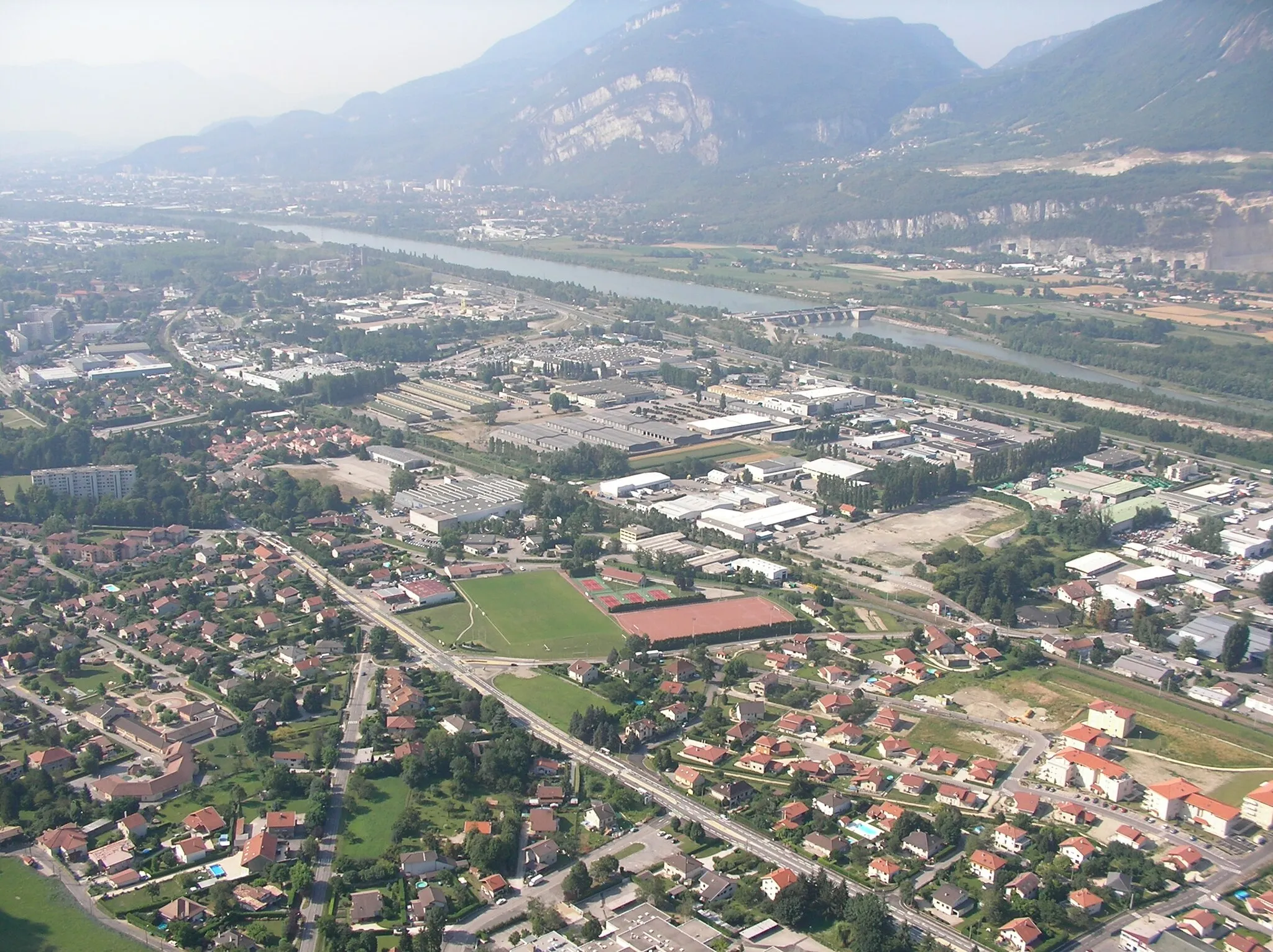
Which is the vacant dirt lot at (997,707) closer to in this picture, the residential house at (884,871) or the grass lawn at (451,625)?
the residential house at (884,871)

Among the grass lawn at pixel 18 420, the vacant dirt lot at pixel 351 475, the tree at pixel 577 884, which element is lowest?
the tree at pixel 577 884

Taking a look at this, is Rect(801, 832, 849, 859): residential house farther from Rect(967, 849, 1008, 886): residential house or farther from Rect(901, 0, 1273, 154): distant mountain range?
Rect(901, 0, 1273, 154): distant mountain range

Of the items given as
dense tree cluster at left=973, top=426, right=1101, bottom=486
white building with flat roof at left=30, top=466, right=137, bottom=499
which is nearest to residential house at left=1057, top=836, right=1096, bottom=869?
dense tree cluster at left=973, top=426, right=1101, bottom=486

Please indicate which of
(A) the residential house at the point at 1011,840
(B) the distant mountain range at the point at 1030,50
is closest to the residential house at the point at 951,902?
(A) the residential house at the point at 1011,840

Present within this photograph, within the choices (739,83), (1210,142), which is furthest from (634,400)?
(739,83)

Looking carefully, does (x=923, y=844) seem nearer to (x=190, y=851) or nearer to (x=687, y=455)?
(x=190, y=851)
